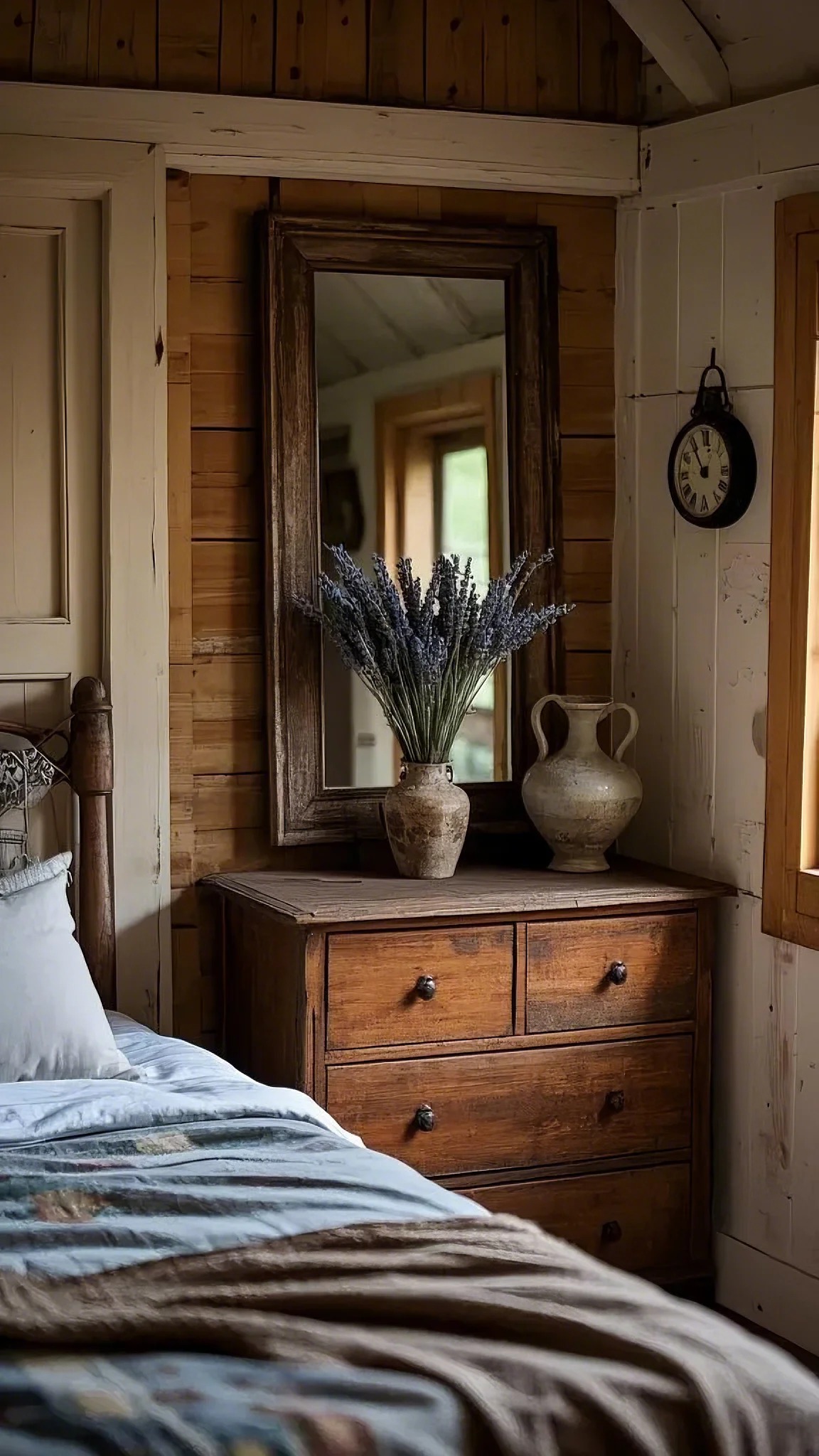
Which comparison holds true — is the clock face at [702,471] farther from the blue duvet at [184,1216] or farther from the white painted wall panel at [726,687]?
the blue duvet at [184,1216]

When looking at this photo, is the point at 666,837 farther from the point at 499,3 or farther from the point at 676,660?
the point at 499,3

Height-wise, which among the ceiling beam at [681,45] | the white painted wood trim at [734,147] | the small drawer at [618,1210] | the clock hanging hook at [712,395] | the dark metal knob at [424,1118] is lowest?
the small drawer at [618,1210]

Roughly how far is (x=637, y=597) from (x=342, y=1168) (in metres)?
1.80

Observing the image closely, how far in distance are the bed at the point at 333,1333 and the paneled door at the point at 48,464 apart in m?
1.30

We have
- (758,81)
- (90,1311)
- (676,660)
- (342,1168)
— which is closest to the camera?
(90,1311)

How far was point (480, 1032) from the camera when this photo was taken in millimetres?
2957

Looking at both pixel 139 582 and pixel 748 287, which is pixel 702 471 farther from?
pixel 139 582

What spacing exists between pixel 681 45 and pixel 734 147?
0.77 feet

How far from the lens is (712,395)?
3189 mm

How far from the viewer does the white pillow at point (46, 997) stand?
2.46 meters

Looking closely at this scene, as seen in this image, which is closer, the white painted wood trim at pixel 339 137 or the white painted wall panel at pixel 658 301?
the white painted wood trim at pixel 339 137

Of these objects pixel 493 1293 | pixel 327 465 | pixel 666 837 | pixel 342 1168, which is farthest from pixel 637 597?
pixel 493 1293

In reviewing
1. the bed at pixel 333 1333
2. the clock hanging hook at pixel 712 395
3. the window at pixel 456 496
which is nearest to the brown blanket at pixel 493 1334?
the bed at pixel 333 1333

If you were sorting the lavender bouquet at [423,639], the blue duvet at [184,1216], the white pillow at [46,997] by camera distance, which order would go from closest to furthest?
the blue duvet at [184,1216], the white pillow at [46,997], the lavender bouquet at [423,639]
